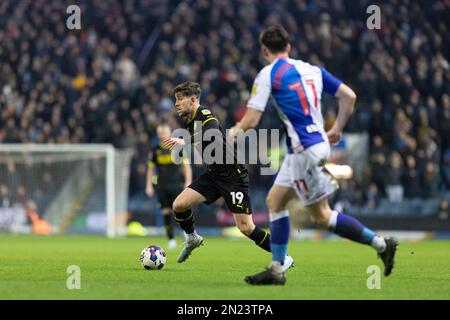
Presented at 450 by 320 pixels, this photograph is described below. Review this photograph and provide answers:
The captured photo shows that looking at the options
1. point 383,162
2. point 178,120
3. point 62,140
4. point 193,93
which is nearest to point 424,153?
point 383,162

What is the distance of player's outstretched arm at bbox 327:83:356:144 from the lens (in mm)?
8609

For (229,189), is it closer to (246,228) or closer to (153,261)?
(246,228)

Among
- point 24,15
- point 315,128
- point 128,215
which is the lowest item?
point 128,215

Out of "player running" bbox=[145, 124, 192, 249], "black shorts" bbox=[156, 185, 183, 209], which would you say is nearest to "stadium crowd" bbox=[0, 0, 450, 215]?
"player running" bbox=[145, 124, 192, 249]

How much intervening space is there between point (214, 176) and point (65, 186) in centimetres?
1421

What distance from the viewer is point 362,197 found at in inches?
865

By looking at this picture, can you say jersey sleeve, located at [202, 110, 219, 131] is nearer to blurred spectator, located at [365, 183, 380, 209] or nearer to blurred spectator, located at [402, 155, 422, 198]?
blurred spectator, located at [365, 183, 380, 209]

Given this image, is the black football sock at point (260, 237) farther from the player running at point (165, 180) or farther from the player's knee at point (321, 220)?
the player running at point (165, 180)

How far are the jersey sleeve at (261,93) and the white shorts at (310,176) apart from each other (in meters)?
0.60

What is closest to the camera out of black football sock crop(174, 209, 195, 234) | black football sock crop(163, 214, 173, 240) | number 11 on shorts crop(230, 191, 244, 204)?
number 11 on shorts crop(230, 191, 244, 204)

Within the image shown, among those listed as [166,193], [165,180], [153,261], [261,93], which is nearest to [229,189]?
[153,261]
